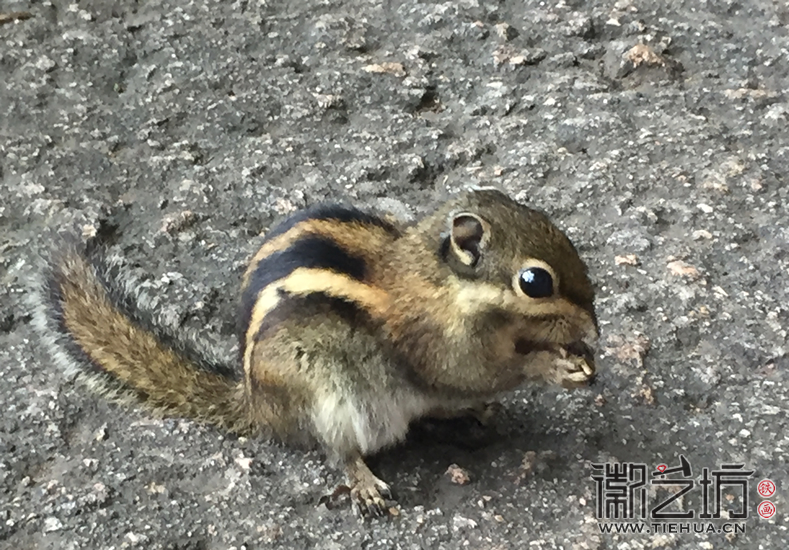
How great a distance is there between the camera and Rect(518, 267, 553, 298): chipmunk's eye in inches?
49.9

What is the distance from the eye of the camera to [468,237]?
1.29 metres

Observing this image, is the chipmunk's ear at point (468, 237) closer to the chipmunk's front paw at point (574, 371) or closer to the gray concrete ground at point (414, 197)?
the chipmunk's front paw at point (574, 371)

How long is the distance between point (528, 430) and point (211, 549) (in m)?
0.53

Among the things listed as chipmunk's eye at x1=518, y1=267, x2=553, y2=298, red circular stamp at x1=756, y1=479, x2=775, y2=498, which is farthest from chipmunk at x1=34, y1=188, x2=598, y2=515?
red circular stamp at x1=756, y1=479, x2=775, y2=498

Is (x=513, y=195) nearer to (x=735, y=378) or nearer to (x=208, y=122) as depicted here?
(x=735, y=378)

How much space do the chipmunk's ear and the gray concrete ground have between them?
342 millimetres

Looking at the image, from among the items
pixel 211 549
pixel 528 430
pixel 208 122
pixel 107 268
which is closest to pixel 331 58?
pixel 208 122

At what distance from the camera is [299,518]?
1.35 meters

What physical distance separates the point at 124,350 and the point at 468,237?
23.5 inches

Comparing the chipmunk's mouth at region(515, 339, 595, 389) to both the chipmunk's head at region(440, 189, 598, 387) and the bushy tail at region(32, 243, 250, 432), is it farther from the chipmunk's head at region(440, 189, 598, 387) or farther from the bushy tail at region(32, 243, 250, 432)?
the bushy tail at region(32, 243, 250, 432)

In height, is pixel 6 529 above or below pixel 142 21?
below

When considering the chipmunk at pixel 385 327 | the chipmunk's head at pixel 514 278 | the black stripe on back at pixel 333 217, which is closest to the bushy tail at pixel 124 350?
the chipmunk at pixel 385 327

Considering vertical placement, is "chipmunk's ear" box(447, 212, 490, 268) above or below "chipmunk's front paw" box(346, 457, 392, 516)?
above

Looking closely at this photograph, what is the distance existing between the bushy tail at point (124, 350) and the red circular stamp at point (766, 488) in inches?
31.3
